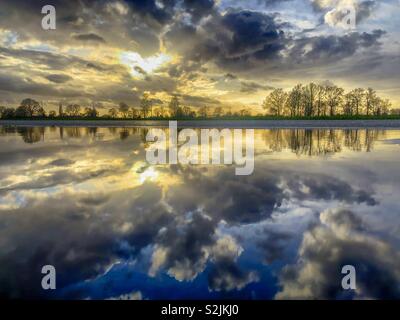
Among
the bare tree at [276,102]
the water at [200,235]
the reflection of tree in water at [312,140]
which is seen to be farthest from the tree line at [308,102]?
the water at [200,235]

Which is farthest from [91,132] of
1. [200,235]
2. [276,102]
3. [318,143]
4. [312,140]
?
[276,102]

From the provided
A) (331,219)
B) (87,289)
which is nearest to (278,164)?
(331,219)

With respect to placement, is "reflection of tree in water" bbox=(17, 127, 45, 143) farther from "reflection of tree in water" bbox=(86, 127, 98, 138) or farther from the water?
the water

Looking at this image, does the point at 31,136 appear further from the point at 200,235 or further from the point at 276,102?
the point at 276,102

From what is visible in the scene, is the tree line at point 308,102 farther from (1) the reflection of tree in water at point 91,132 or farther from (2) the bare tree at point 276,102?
(1) the reflection of tree in water at point 91,132

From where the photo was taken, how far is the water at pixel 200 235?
3.64 meters

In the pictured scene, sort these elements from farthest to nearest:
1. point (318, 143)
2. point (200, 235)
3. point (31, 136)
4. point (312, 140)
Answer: point (31, 136) < point (312, 140) < point (318, 143) < point (200, 235)

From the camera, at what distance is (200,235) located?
491cm

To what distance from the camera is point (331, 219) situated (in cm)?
552

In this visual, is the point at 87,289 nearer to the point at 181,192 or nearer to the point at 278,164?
the point at 181,192

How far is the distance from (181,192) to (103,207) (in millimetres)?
1837
